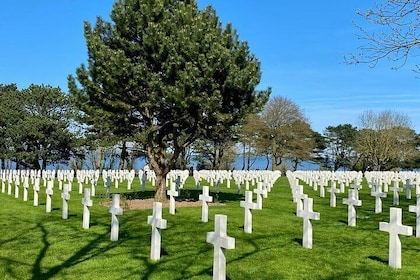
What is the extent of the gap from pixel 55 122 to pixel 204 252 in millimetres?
37943

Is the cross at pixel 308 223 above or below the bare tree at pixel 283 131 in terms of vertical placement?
below

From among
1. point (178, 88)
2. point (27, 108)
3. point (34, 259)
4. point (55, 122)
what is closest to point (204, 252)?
point (34, 259)

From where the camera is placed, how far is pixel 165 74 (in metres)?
13.6

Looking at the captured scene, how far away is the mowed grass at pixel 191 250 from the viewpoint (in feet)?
21.6

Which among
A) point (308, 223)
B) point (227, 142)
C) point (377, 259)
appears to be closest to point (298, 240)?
point (308, 223)

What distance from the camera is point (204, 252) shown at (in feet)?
25.6

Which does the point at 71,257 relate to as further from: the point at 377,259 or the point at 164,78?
the point at 164,78

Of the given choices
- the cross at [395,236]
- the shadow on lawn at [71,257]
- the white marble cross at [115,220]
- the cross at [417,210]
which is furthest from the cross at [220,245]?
the cross at [417,210]

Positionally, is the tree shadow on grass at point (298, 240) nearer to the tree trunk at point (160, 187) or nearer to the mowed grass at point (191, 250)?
the mowed grass at point (191, 250)

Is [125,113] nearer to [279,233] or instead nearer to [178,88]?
[178,88]

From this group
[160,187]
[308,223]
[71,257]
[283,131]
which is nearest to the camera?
[71,257]

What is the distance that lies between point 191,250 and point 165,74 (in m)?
7.02

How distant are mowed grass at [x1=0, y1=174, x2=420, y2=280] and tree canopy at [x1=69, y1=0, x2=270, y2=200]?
3778 mm

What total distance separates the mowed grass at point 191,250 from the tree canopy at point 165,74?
12.4 feet
